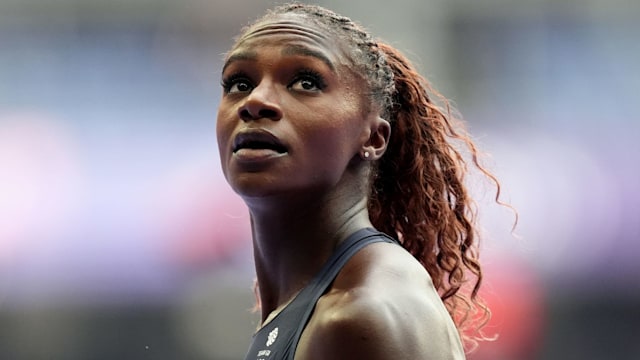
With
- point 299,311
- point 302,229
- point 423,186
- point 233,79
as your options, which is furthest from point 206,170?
point 299,311

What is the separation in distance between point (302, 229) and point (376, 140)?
0.28m

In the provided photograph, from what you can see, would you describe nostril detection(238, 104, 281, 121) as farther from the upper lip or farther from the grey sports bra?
the grey sports bra

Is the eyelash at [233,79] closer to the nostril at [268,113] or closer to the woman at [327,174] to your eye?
the woman at [327,174]

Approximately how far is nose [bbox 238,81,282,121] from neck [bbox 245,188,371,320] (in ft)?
0.57

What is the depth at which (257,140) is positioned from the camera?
218 centimetres

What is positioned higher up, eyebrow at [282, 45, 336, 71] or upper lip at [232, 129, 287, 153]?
eyebrow at [282, 45, 336, 71]

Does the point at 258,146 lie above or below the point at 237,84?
below

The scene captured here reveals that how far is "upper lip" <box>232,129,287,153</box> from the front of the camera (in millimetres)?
2164

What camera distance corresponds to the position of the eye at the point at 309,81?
223 centimetres

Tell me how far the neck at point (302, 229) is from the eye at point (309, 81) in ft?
0.75

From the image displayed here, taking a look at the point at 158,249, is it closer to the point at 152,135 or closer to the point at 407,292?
the point at 152,135

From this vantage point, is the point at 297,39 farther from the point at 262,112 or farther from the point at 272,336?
the point at 272,336

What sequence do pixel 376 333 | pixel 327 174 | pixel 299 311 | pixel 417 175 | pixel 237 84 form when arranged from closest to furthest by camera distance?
1. pixel 376 333
2. pixel 299 311
3. pixel 327 174
4. pixel 237 84
5. pixel 417 175

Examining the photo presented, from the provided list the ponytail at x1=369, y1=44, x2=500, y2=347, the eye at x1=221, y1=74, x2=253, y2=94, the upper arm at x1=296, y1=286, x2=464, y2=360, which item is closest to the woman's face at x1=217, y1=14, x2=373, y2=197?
the eye at x1=221, y1=74, x2=253, y2=94
